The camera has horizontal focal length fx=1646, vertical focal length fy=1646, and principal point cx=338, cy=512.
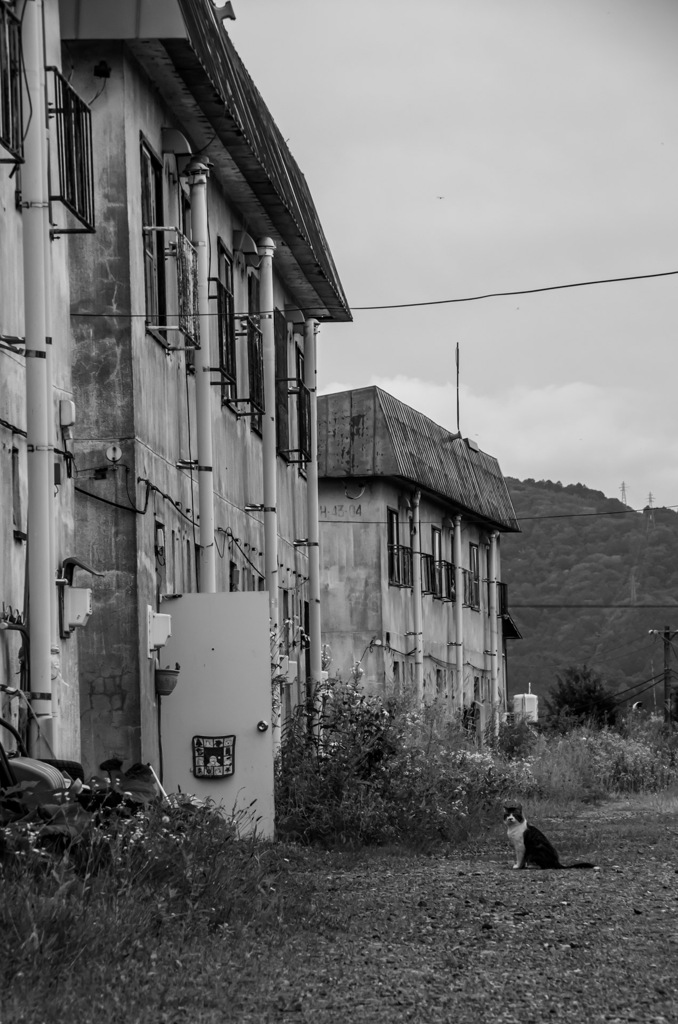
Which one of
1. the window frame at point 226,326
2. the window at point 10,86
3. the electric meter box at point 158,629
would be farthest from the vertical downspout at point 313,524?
the window at point 10,86

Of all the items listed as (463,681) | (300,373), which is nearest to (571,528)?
(463,681)

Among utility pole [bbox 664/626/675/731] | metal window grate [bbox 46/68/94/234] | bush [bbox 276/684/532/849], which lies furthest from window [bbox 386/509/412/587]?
metal window grate [bbox 46/68/94/234]

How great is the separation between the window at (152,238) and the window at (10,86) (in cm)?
415

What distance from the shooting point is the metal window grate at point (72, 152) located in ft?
39.2

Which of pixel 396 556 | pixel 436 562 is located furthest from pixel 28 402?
pixel 436 562

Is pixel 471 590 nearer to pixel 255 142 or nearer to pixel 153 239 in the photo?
pixel 255 142

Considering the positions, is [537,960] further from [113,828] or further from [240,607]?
[240,607]

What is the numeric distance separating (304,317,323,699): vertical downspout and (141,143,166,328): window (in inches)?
297

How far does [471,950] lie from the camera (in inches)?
352

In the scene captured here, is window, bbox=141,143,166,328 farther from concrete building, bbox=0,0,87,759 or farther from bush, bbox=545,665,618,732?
bush, bbox=545,665,618,732

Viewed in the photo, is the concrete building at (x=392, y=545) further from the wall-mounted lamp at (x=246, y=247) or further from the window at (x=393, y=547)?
the wall-mounted lamp at (x=246, y=247)

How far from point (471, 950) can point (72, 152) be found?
6702mm

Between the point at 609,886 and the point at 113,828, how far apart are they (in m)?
5.12

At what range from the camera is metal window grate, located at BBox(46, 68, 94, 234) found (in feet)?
39.2
